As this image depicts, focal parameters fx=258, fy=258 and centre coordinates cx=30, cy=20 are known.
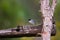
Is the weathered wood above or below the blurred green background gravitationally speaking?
below

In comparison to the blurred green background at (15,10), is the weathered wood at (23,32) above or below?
below

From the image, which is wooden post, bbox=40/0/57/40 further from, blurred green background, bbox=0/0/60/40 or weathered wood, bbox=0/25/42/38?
blurred green background, bbox=0/0/60/40

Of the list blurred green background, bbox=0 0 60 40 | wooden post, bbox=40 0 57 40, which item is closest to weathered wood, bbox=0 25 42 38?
wooden post, bbox=40 0 57 40

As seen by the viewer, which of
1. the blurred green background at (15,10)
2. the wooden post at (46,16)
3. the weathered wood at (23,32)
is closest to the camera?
the wooden post at (46,16)

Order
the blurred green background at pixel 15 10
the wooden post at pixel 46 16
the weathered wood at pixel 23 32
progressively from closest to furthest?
1. the wooden post at pixel 46 16
2. the weathered wood at pixel 23 32
3. the blurred green background at pixel 15 10

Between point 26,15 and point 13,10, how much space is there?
29cm

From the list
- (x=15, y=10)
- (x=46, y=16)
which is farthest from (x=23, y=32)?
(x=15, y=10)

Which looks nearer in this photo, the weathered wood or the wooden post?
the wooden post

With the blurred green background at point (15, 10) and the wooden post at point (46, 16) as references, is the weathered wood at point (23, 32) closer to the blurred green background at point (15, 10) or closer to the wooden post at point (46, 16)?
the wooden post at point (46, 16)

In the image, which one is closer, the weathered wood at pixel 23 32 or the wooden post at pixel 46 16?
the wooden post at pixel 46 16

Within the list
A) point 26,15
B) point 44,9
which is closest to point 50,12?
point 44,9

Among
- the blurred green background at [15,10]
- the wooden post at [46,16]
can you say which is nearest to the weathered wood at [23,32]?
the wooden post at [46,16]

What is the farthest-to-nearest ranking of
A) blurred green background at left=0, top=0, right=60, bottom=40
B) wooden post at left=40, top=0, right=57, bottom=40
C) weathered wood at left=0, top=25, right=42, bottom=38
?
blurred green background at left=0, top=0, right=60, bottom=40 → weathered wood at left=0, top=25, right=42, bottom=38 → wooden post at left=40, top=0, right=57, bottom=40

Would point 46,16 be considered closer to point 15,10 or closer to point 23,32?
point 23,32
